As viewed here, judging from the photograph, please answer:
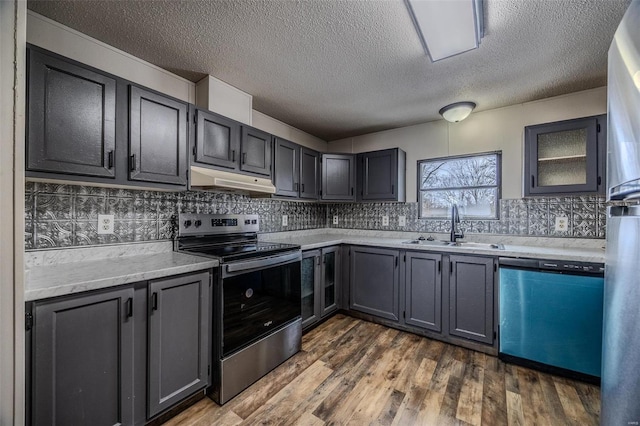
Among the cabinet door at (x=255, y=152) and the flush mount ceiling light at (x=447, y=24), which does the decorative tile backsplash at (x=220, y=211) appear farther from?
the flush mount ceiling light at (x=447, y=24)

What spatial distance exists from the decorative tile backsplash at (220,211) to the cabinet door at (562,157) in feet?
0.84

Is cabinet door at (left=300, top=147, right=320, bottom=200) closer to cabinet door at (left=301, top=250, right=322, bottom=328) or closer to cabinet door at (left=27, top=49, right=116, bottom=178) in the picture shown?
cabinet door at (left=301, top=250, right=322, bottom=328)

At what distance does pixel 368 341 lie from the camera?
8.19ft

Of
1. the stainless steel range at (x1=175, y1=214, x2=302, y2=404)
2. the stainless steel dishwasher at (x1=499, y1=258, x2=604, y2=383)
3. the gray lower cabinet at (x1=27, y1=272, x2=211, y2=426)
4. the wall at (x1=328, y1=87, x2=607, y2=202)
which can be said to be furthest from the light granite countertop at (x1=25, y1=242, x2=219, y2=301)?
the wall at (x1=328, y1=87, x2=607, y2=202)

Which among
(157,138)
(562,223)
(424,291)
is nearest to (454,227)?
(424,291)

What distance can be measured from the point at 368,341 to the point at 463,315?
0.89 m

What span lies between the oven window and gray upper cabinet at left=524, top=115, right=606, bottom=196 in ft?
7.58

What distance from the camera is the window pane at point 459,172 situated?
2865mm

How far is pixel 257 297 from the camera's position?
1.92m

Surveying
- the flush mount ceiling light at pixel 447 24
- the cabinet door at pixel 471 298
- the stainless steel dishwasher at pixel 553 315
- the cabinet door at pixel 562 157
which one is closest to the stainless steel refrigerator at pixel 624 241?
the flush mount ceiling light at pixel 447 24

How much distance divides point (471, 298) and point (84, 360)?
265 centimetres

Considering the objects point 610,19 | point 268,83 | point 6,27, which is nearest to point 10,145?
point 6,27

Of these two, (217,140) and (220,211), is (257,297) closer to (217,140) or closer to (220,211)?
(220,211)

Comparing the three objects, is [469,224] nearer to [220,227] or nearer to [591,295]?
[591,295]
